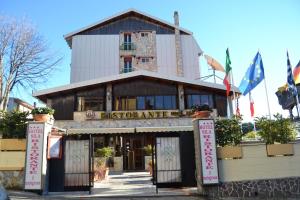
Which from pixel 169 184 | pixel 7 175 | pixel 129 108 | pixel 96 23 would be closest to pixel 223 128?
pixel 169 184

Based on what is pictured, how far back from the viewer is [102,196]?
36.6 ft

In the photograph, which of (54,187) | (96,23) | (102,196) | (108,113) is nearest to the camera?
(102,196)

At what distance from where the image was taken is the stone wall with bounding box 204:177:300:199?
11062 mm

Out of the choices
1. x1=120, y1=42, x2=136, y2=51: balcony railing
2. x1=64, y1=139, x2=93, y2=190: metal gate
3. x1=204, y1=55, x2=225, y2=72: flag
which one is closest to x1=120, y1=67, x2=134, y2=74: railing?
x1=120, y1=42, x2=136, y2=51: balcony railing

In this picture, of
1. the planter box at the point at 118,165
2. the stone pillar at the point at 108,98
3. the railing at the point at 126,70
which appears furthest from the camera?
the railing at the point at 126,70

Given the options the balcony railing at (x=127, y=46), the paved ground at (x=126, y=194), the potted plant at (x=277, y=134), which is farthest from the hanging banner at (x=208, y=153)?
the balcony railing at (x=127, y=46)

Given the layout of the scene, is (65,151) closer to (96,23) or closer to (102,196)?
(102,196)

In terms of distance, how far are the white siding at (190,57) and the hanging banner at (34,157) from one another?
25323 mm

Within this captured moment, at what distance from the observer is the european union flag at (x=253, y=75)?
1586cm

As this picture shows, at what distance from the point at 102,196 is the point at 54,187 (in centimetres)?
217

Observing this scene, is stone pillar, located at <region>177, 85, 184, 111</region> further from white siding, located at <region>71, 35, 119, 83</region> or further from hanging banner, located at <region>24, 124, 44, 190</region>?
hanging banner, located at <region>24, 124, 44, 190</region>

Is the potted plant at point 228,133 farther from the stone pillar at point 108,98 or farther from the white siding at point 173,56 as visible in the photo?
the white siding at point 173,56

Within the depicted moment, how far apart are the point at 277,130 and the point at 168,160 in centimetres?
430

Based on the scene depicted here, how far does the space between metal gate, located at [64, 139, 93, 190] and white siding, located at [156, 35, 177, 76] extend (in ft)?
77.3
